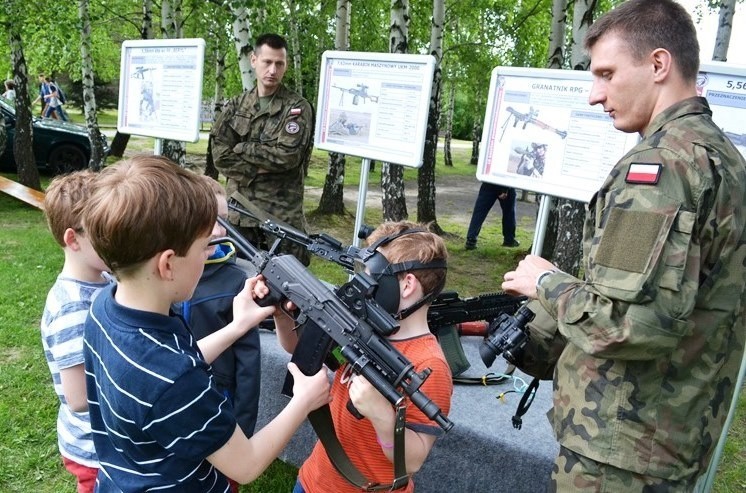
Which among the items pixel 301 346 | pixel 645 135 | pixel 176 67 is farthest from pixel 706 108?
pixel 176 67

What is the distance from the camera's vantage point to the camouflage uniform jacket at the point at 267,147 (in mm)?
4582

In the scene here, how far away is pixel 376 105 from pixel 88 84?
8.07m

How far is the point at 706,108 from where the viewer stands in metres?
1.65

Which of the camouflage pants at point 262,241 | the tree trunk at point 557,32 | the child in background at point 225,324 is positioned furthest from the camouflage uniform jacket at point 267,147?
the tree trunk at point 557,32

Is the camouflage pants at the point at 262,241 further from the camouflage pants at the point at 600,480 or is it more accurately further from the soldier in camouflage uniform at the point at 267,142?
the camouflage pants at the point at 600,480

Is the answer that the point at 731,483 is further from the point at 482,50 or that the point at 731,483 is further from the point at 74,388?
the point at 482,50

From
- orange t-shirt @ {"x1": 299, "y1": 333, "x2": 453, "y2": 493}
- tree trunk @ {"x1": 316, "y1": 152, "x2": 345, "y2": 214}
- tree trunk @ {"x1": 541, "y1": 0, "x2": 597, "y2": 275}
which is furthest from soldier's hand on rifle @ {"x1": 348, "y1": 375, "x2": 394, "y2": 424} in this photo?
tree trunk @ {"x1": 316, "y1": 152, "x2": 345, "y2": 214}

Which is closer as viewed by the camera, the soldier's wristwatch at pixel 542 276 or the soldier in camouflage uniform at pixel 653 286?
the soldier in camouflage uniform at pixel 653 286

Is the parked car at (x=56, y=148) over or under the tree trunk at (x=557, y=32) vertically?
under

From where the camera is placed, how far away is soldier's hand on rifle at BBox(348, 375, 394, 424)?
157cm

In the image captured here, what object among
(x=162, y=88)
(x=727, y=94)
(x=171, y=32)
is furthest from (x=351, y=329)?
(x=171, y=32)

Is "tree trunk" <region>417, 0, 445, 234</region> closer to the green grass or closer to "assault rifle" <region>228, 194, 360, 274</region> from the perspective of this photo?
the green grass

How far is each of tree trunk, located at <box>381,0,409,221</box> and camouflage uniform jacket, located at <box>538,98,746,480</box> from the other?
5.89 metres

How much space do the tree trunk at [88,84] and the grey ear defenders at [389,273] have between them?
9331 millimetres
